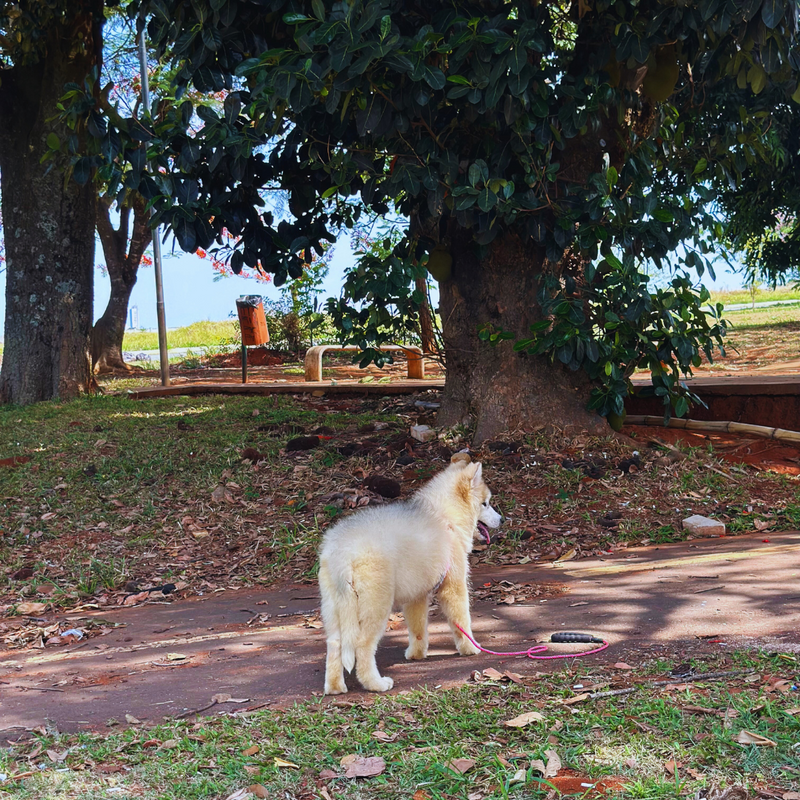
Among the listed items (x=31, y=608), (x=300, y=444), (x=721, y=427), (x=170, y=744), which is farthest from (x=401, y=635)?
(x=721, y=427)

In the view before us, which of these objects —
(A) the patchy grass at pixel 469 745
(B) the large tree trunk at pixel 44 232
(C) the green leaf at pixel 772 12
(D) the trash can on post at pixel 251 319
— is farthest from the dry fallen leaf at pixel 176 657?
(D) the trash can on post at pixel 251 319

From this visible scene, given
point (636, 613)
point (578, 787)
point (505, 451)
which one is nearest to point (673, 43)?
point (505, 451)

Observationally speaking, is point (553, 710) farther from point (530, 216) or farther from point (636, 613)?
point (530, 216)

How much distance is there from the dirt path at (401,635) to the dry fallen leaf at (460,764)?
0.87 meters

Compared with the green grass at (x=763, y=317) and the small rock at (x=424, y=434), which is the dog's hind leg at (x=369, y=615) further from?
the green grass at (x=763, y=317)

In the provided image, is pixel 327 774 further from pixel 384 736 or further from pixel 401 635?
pixel 401 635

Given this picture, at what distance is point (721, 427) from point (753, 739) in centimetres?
627

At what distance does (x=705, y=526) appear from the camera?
671cm

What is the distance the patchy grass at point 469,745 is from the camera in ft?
9.57

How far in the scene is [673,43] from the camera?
23.2ft

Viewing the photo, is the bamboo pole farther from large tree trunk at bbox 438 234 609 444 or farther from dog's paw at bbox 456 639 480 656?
dog's paw at bbox 456 639 480 656

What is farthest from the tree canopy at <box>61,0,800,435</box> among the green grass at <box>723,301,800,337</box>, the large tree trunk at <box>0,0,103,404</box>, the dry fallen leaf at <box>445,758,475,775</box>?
the green grass at <box>723,301,800,337</box>

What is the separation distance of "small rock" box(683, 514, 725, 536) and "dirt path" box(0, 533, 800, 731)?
630 millimetres

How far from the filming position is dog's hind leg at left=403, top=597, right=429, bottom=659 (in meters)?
4.43
